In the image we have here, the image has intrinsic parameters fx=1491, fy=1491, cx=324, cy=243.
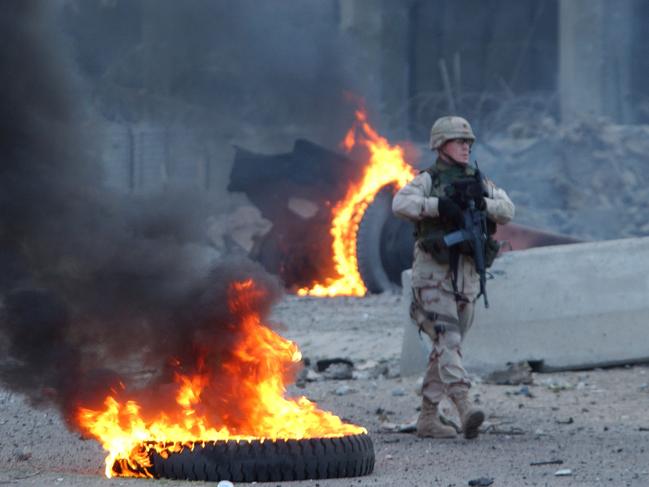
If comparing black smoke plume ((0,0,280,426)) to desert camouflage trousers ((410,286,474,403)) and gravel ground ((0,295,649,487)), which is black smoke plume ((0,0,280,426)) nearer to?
gravel ground ((0,295,649,487))

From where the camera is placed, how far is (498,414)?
8492 mm

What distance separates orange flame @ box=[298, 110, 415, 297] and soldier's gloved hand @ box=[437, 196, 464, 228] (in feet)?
26.0

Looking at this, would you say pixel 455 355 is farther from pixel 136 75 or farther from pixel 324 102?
pixel 136 75

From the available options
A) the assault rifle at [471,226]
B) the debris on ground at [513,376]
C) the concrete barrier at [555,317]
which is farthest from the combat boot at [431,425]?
the concrete barrier at [555,317]

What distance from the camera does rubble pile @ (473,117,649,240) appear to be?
66.3ft

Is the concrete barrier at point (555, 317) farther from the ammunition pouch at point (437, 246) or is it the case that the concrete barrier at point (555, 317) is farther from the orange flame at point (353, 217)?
the orange flame at point (353, 217)

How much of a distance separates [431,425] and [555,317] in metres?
2.46

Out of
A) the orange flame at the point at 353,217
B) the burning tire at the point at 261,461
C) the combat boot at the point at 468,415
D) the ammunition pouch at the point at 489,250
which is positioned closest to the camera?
the burning tire at the point at 261,461

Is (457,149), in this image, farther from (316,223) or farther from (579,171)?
(579,171)

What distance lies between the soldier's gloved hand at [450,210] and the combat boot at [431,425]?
95 centimetres

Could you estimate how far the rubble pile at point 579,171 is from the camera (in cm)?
2020

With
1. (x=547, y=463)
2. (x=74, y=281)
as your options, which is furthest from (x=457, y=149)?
(x=74, y=281)

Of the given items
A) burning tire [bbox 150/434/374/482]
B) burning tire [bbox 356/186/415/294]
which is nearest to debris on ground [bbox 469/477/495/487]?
burning tire [bbox 150/434/374/482]

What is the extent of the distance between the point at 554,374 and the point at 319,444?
401 cm
